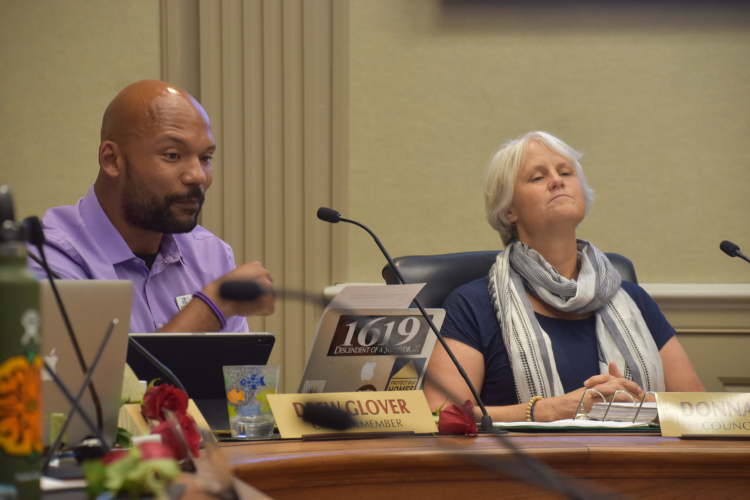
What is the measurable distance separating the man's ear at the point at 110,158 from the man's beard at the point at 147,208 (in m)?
0.04

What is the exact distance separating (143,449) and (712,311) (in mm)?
2290

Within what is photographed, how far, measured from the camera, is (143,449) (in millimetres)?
496

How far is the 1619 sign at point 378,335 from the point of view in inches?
41.4

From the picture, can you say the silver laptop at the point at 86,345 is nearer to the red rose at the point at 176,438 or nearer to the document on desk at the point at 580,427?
the red rose at the point at 176,438

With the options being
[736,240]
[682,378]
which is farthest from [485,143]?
[682,378]

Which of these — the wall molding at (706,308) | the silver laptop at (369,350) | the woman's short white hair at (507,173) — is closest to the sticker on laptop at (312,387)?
the silver laptop at (369,350)

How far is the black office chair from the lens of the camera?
5.84ft

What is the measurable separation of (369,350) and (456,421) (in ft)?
0.56

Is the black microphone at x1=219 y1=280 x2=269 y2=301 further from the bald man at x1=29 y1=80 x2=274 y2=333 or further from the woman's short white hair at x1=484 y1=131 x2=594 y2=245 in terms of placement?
the woman's short white hair at x1=484 y1=131 x2=594 y2=245

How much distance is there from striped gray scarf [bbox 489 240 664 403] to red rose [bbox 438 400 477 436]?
0.67m

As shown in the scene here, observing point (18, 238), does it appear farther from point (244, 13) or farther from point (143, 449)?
point (244, 13)

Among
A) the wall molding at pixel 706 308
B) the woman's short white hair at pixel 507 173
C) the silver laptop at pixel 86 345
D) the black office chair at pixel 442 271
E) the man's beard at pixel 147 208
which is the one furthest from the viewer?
the wall molding at pixel 706 308

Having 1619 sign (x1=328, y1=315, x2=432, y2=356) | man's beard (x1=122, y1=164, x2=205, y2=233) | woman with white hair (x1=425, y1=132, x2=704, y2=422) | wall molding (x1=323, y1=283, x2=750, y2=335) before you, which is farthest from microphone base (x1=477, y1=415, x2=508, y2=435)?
wall molding (x1=323, y1=283, x2=750, y2=335)

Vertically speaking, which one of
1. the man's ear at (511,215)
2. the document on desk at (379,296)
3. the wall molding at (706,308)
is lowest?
the wall molding at (706,308)
